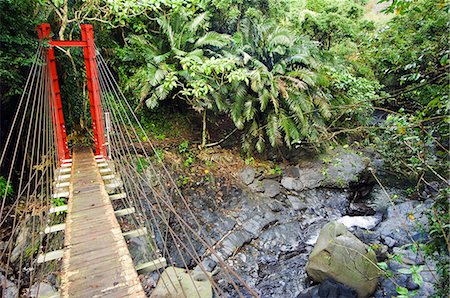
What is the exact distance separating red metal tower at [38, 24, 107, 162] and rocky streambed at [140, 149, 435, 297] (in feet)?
6.03

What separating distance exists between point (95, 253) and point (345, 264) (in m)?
2.87

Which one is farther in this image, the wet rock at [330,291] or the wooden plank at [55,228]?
the wet rock at [330,291]

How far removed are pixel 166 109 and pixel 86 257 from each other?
428 centimetres

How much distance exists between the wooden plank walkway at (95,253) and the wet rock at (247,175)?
120 inches

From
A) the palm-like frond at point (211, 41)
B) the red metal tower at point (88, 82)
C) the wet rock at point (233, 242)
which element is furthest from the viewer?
the palm-like frond at point (211, 41)

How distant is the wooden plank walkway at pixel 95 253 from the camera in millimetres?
1422

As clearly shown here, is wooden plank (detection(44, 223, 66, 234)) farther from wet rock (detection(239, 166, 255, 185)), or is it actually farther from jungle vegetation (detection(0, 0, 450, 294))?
wet rock (detection(239, 166, 255, 185))

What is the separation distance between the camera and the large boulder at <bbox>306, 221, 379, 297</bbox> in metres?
3.18

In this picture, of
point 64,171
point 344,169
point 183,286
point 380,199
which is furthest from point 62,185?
point 380,199

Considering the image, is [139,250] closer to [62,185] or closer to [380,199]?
[62,185]

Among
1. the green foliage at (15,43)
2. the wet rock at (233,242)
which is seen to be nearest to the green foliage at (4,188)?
the green foliage at (15,43)

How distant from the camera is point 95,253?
1679mm

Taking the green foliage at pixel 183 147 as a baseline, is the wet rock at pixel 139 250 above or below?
→ below

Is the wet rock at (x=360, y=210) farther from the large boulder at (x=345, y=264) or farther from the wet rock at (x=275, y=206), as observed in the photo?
the large boulder at (x=345, y=264)
